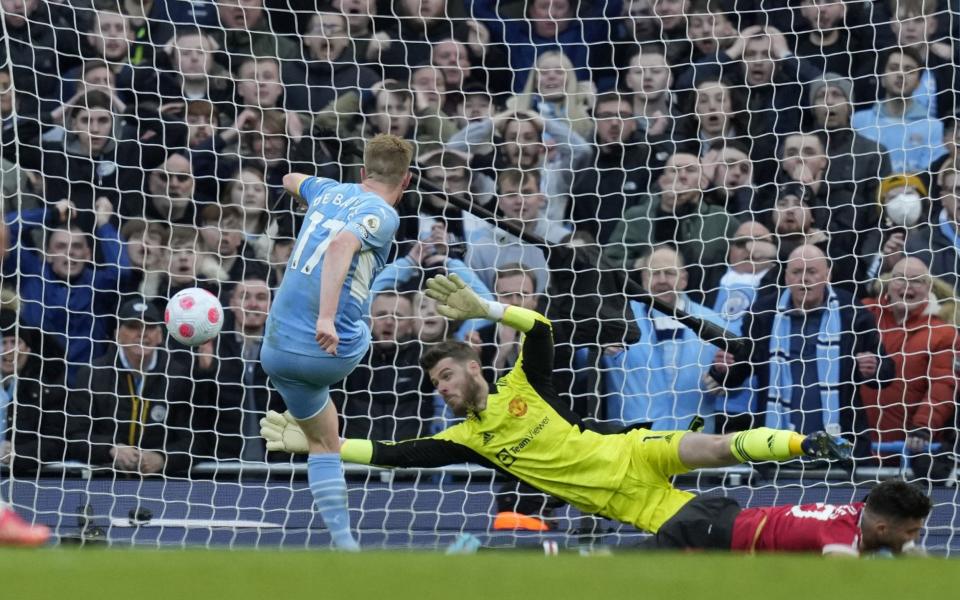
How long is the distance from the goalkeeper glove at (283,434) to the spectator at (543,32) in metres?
3.06

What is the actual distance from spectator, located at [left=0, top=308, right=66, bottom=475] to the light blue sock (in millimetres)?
2038

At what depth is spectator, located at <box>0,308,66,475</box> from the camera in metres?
8.64

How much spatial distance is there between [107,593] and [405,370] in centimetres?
572

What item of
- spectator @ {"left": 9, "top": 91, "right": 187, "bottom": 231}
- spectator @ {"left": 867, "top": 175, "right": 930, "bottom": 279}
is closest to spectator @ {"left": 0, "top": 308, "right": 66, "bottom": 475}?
spectator @ {"left": 9, "top": 91, "right": 187, "bottom": 231}

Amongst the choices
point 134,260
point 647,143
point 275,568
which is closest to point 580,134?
point 647,143

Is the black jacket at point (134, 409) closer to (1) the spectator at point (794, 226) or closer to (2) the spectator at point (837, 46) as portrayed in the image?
(1) the spectator at point (794, 226)

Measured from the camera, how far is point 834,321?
8.75 metres

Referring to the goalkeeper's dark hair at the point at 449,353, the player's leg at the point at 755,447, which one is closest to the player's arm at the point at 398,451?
the goalkeeper's dark hair at the point at 449,353

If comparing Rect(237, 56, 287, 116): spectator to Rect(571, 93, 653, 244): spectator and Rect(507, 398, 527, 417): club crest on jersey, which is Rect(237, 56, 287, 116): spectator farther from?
Rect(507, 398, 527, 417): club crest on jersey

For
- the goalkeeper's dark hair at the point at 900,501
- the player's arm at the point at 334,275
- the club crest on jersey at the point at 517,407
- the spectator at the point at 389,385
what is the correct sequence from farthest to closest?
the spectator at the point at 389,385, the club crest on jersey at the point at 517,407, the player's arm at the point at 334,275, the goalkeeper's dark hair at the point at 900,501

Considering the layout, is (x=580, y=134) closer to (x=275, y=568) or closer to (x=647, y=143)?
(x=647, y=143)

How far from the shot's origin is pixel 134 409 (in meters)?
8.91

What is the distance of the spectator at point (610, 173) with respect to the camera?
31.0 feet

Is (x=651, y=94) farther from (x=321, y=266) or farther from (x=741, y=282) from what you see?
(x=321, y=266)
